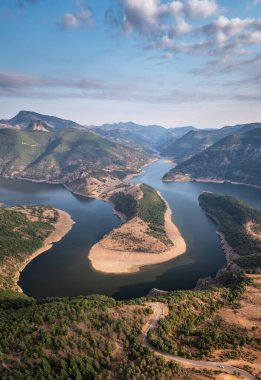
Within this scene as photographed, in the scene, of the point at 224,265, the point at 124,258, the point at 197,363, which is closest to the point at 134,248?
the point at 124,258

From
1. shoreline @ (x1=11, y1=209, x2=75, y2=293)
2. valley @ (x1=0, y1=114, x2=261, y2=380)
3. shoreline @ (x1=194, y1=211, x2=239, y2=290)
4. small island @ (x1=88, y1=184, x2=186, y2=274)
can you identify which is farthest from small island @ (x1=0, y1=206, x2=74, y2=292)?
shoreline @ (x1=194, y1=211, x2=239, y2=290)

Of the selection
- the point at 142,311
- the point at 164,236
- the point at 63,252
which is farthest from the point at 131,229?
the point at 142,311

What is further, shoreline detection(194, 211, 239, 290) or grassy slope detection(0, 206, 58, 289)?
grassy slope detection(0, 206, 58, 289)

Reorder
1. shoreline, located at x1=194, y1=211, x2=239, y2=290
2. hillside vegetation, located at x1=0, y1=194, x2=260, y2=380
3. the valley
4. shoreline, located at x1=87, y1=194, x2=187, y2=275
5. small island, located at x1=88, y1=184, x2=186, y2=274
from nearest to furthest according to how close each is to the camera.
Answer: hillside vegetation, located at x1=0, y1=194, x2=260, y2=380 < the valley < shoreline, located at x1=194, y1=211, x2=239, y2=290 < shoreline, located at x1=87, y1=194, x2=187, y2=275 < small island, located at x1=88, y1=184, x2=186, y2=274

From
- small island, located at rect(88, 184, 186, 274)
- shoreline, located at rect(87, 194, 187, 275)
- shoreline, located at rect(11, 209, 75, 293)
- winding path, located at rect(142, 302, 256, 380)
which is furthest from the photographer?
small island, located at rect(88, 184, 186, 274)

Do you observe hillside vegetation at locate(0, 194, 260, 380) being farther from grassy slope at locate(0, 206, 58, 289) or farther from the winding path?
grassy slope at locate(0, 206, 58, 289)

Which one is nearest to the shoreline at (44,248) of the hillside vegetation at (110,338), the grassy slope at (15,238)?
the grassy slope at (15,238)

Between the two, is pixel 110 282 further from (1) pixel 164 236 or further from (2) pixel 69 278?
(1) pixel 164 236
